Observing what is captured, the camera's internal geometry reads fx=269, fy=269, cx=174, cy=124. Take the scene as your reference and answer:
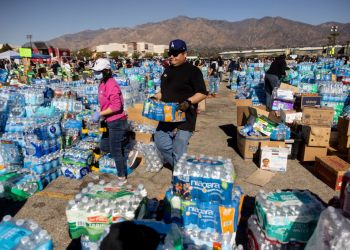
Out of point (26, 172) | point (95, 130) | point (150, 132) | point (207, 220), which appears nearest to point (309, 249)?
point (207, 220)

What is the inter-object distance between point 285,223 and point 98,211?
1.99 metres

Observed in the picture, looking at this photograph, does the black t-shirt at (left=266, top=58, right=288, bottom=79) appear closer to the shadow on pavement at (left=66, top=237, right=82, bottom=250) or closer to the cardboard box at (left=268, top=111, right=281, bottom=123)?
the cardboard box at (left=268, top=111, right=281, bottom=123)

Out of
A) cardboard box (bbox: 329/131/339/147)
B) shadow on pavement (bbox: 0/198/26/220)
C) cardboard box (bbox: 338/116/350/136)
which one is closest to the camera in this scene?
shadow on pavement (bbox: 0/198/26/220)

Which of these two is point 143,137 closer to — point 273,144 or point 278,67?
point 273,144

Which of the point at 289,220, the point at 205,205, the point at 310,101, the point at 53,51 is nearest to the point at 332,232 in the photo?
the point at 289,220

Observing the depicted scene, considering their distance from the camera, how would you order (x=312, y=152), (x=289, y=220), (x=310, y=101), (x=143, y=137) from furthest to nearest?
(x=310, y=101) < (x=143, y=137) < (x=312, y=152) < (x=289, y=220)

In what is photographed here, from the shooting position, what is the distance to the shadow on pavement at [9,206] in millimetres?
4406

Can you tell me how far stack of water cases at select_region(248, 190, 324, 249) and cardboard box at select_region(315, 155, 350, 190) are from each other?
230 centimetres

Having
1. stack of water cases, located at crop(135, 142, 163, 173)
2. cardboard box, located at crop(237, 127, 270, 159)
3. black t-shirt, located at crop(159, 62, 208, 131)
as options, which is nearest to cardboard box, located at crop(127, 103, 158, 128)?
stack of water cases, located at crop(135, 142, 163, 173)

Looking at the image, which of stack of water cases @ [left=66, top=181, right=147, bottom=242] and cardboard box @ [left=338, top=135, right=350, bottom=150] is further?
cardboard box @ [left=338, top=135, right=350, bottom=150]

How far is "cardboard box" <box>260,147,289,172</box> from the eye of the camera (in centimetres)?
579

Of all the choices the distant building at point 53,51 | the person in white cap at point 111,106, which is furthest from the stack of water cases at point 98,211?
the distant building at point 53,51

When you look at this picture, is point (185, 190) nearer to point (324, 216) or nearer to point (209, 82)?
point (324, 216)

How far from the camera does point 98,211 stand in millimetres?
2896
